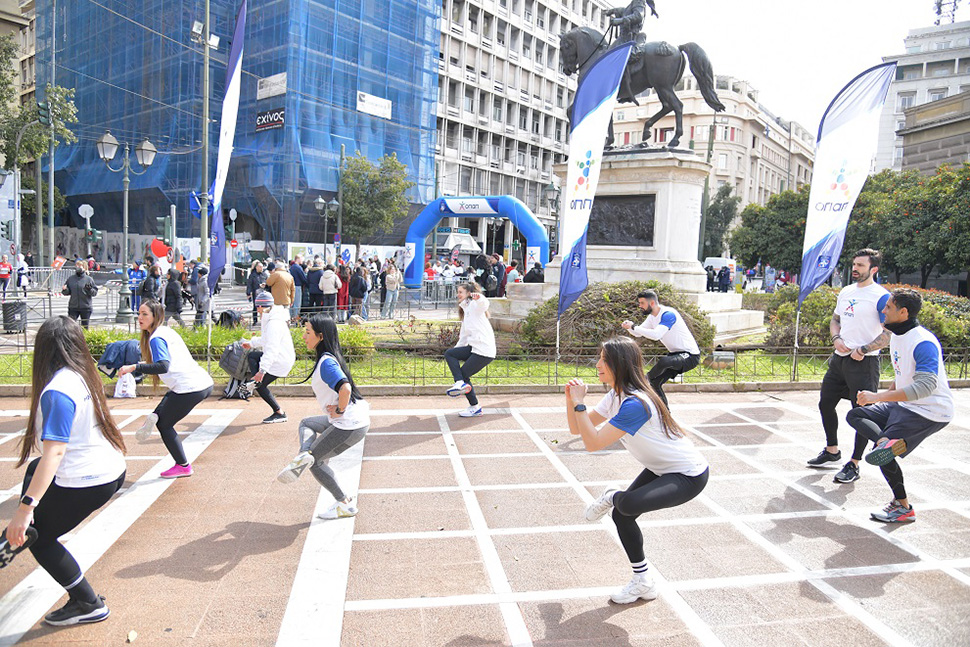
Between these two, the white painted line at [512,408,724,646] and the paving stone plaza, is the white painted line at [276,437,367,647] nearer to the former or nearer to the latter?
the paving stone plaza

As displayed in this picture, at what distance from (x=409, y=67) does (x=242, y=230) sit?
14.0 metres

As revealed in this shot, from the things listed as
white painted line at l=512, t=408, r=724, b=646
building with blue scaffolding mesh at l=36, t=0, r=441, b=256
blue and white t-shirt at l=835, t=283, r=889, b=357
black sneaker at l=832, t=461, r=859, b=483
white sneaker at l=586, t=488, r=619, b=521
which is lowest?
white painted line at l=512, t=408, r=724, b=646

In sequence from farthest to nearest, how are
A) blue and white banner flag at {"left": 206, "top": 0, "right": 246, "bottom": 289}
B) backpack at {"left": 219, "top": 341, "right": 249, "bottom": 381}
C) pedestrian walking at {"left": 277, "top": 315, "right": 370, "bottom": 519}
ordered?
blue and white banner flag at {"left": 206, "top": 0, "right": 246, "bottom": 289}, backpack at {"left": 219, "top": 341, "right": 249, "bottom": 381}, pedestrian walking at {"left": 277, "top": 315, "right": 370, "bottom": 519}

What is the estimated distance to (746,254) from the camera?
115 ft

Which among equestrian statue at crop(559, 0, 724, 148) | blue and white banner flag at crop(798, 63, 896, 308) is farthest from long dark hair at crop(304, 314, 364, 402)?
equestrian statue at crop(559, 0, 724, 148)

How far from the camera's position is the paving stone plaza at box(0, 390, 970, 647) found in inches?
155

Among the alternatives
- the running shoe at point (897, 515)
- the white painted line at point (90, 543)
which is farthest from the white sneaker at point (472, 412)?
the running shoe at point (897, 515)

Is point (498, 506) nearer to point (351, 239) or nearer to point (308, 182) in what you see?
point (308, 182)

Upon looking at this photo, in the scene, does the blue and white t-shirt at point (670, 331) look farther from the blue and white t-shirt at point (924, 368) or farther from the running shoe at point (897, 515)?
the running shoe at point (897, 515)

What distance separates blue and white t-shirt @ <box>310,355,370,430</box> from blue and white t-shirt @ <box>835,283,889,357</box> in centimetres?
452

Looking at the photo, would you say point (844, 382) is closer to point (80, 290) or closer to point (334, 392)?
point (334, 392)

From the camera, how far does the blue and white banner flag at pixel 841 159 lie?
10266 mm

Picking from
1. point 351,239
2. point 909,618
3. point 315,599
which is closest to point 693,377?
point 909,618

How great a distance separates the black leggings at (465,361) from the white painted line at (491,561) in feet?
5.23
